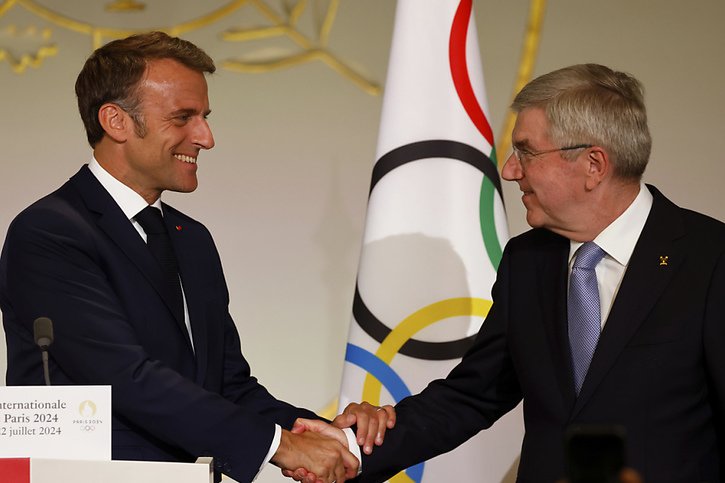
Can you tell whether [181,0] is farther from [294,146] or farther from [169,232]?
[169,232]

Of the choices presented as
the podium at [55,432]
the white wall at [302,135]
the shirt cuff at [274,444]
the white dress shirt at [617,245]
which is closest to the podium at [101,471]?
the podium at [55,432]

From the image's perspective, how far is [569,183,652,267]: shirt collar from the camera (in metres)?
2.21

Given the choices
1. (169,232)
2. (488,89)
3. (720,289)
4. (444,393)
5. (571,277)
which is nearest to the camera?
(720,289)

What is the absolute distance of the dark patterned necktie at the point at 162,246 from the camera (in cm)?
232

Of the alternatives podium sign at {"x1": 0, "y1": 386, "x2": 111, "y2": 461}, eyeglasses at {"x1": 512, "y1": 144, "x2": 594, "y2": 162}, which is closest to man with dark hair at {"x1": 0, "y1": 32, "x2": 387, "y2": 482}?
podium sign at {"x1": 0, "y1": 386, "x2": 111, "y2": 461}

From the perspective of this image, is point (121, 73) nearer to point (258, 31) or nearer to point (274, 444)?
point (274, 444)

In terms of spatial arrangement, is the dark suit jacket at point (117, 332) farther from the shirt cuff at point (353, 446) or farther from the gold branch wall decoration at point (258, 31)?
the gold branch wall decoration at point (258, 31)

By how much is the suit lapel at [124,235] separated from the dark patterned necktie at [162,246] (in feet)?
0.11

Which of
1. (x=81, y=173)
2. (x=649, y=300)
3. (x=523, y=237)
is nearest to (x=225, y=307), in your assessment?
(x=81, y=173)

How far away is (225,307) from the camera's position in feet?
8.21

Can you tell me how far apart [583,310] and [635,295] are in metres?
0.13

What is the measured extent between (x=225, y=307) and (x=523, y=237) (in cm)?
75

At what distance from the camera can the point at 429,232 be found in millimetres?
3162

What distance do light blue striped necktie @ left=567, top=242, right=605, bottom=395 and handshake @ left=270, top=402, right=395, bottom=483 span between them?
598 mm
